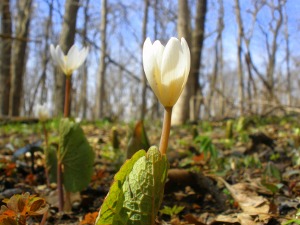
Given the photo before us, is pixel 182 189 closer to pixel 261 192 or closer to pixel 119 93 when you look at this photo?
pixel 261 192

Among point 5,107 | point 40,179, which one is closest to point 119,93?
point 5,107

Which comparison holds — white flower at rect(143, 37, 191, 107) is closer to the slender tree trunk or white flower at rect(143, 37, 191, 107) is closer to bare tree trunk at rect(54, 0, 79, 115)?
bare tree trunk at rect(54, 0, 79, 115)

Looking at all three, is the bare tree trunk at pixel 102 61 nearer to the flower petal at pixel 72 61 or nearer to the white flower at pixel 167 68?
the flower petal at pixel 72 61

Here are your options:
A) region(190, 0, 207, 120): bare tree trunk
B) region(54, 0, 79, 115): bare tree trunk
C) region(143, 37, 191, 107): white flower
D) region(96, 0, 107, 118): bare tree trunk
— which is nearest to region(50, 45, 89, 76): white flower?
region(143, 37, 191, 107): white flower

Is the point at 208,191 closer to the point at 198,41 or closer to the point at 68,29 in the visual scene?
the point at 68,29

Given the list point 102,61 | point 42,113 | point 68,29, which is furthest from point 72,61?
point 102,61

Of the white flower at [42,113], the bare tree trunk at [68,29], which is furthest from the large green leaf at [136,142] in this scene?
the bare tree trunk at [68,29]
